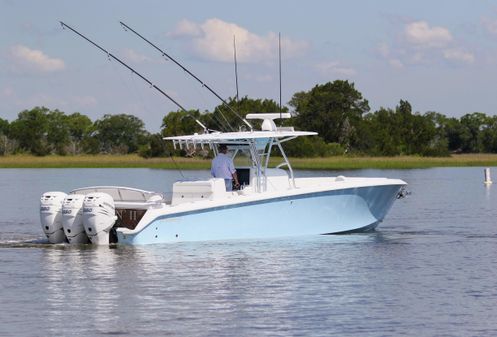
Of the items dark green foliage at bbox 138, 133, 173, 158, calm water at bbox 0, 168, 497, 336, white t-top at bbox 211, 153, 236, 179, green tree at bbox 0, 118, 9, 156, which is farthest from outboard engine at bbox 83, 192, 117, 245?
green tree at bbox 0, 118, 9, 156

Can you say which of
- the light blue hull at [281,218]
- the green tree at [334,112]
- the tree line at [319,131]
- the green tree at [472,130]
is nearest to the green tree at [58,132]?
the tree line at [319,131]

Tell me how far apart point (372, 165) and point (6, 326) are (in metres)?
60.8

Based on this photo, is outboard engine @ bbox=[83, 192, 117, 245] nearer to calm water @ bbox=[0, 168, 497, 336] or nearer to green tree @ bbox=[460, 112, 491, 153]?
calm water @ bbox=[0, 168, 497, 336]

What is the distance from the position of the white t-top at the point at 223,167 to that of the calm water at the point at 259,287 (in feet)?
4.80

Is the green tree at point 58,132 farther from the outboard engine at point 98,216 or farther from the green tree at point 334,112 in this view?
the outboard engine at point 98,216

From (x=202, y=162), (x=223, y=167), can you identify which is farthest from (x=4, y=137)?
A: (x=223, y=167)

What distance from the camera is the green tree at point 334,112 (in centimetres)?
9594

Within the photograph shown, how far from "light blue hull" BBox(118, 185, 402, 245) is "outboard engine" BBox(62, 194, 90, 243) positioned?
1007 millimetres

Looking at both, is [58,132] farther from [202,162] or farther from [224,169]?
[224,169]

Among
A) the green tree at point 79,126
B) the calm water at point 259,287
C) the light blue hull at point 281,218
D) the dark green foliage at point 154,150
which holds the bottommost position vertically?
the calm water at point 259,287

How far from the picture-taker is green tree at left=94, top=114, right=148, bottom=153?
12425cm

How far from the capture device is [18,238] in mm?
27125

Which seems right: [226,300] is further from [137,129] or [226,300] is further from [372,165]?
[137,129]

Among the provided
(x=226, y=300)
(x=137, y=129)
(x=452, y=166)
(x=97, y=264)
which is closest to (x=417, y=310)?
(x=226, y=300)
